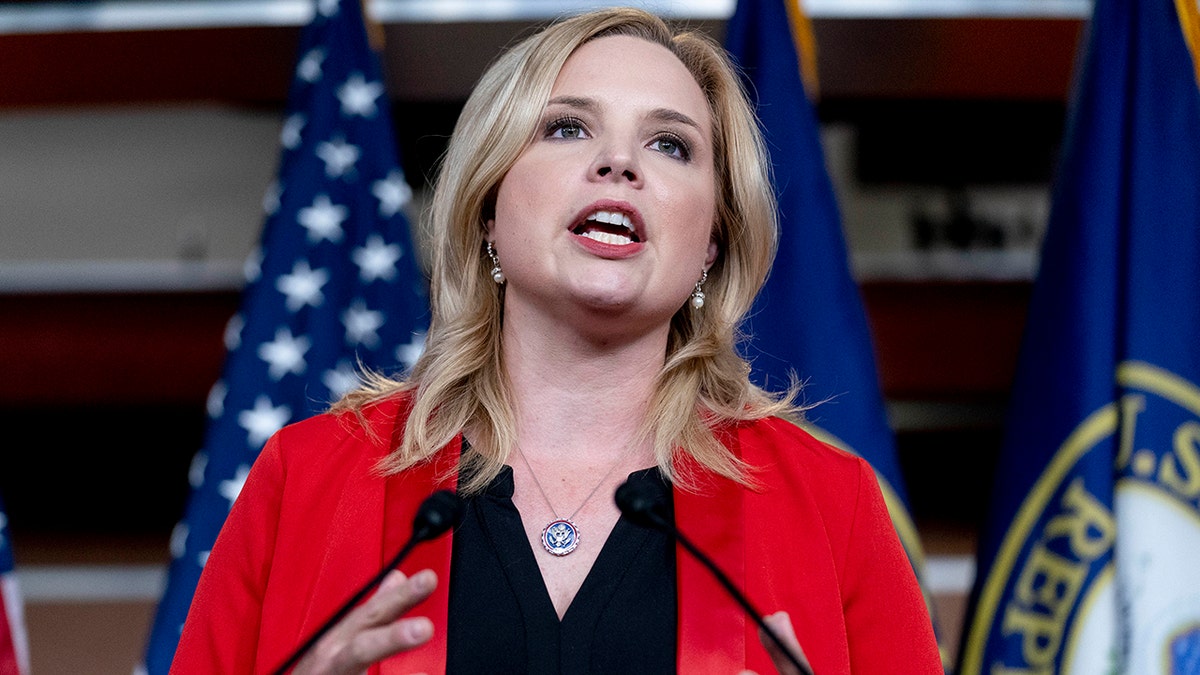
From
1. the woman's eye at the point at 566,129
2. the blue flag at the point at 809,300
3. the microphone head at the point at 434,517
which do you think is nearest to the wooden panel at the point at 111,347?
the blue flag at the point at 809,300

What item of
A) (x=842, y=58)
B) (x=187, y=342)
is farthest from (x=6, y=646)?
(x=842, y=58)

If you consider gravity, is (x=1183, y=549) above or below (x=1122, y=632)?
above

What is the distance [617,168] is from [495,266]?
10.1 inches

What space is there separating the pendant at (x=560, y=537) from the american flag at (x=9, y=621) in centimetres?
106

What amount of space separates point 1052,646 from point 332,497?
51.9 inches

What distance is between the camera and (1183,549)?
1916 mm

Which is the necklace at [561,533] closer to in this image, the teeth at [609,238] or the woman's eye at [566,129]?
the teeth at [609,238]

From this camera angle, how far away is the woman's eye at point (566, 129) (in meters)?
1.31

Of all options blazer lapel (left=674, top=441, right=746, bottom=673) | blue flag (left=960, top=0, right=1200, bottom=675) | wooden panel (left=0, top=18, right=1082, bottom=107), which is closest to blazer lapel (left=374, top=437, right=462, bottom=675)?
blazer lapel (left=674, top=441, right=746, bottom=673)

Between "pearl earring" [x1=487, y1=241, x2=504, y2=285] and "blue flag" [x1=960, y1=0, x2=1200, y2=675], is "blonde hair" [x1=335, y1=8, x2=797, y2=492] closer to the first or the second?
"pearl earring" [x1=487, y1=241, x2=504, y2=285]

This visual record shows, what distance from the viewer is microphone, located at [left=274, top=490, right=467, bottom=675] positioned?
93 centimetres

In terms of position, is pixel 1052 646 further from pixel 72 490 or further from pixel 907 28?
pixel 72 490

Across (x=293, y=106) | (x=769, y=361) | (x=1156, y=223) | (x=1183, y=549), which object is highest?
(x=293, y=106)

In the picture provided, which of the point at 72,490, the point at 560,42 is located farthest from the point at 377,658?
the point at 72,490
